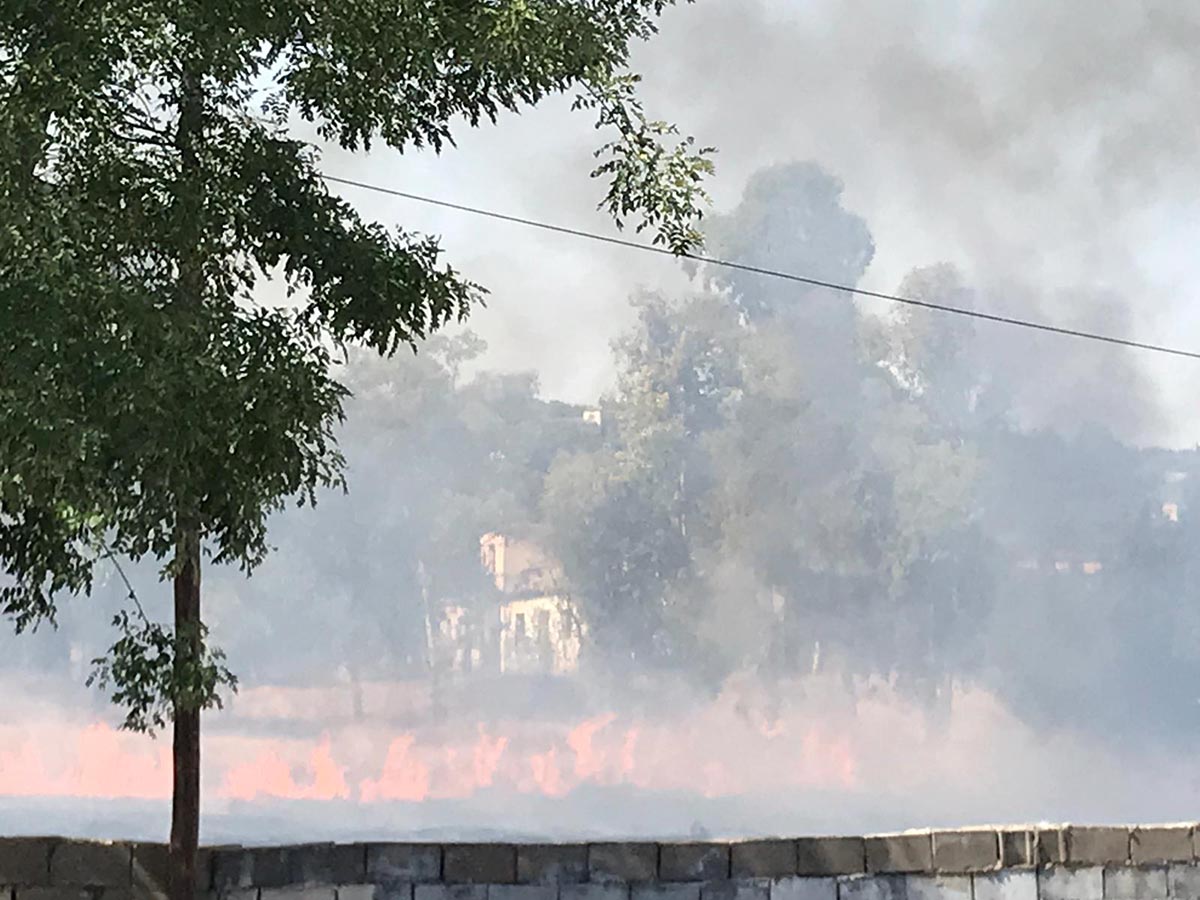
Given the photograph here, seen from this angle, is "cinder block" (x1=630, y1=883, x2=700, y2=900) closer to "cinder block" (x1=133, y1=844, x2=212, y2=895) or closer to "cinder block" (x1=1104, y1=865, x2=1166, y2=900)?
"cinder block" (x1=133, y1=844, x2=212, y2=895)

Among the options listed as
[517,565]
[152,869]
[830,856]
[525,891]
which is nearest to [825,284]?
[517,565]

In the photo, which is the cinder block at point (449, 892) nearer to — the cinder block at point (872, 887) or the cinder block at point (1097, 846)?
the cinder block at point (872, 887)

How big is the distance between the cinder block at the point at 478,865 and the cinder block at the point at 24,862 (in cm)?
114

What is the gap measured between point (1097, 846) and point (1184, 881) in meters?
0.40

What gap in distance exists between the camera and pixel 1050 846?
5160mm

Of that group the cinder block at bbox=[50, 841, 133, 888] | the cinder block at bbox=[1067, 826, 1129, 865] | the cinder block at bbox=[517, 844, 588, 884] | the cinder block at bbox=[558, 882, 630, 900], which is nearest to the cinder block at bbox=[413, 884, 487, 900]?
the cinder block at bbox=[517, 844, 588, 884]

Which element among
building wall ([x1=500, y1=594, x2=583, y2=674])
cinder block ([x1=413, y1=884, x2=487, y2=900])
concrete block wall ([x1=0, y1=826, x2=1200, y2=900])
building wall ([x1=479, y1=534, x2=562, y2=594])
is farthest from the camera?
building wall ([x1=479, y1=534, x2=562, y2=594])

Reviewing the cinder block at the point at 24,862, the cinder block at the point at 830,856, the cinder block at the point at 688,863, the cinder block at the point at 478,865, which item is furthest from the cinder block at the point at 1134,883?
the cinder block at the point at 24,862

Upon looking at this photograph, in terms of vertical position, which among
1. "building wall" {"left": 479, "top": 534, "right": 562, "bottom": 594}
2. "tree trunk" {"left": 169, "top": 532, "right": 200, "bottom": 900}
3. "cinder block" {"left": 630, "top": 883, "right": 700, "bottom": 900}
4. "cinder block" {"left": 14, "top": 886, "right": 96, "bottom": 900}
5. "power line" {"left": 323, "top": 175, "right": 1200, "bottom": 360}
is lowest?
"cinder block" {"left": 630, "top": 883, "right": 700, "bottom": 900}

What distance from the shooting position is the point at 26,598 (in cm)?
444

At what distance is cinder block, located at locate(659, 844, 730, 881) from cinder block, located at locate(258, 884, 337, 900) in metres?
1.02

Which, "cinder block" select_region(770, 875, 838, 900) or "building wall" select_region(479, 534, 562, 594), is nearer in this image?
"cinder block" select_region(770, 875, 838, 900)

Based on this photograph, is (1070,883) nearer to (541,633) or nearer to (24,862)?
(24,862)

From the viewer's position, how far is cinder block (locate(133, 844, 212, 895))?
436 centimetres
